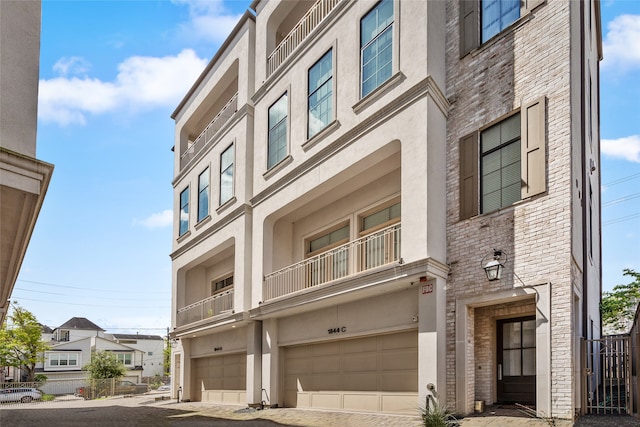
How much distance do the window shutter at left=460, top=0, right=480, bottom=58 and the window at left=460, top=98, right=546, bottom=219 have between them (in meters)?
2.18

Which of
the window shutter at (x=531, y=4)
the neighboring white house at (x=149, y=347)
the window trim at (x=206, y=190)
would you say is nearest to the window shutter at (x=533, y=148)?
the window shutter at (x=531, y=4)

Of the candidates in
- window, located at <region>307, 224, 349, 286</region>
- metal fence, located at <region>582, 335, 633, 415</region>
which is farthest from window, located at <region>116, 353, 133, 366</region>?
metal fence, located at <region>582, 335, 633, 415</region>

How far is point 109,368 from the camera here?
1714 inches

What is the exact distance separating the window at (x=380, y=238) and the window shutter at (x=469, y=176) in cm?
196

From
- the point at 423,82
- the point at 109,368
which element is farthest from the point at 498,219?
the point at 109,368

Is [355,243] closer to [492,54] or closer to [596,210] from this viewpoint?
[492,54]

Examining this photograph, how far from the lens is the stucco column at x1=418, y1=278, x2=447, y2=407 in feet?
37.4

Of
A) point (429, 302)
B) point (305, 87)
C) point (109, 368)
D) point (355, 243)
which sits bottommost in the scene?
point (109, 368)

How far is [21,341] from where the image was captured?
42000 mm

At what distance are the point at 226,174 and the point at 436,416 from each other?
1412cm

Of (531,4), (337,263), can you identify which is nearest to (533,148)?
(531,4)

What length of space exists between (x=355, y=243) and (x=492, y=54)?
5991 millimetres

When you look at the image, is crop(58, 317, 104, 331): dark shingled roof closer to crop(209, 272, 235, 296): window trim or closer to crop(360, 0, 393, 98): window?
crop(209, 272, 235, 296): window trim

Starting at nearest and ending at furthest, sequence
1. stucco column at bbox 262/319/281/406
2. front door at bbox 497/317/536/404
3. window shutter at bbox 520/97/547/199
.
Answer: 1. window shutter at bbox 520/97/547/199
2. front door at bbox 497/317/536/404
3. stucco column at bbox 262/319/281/406
